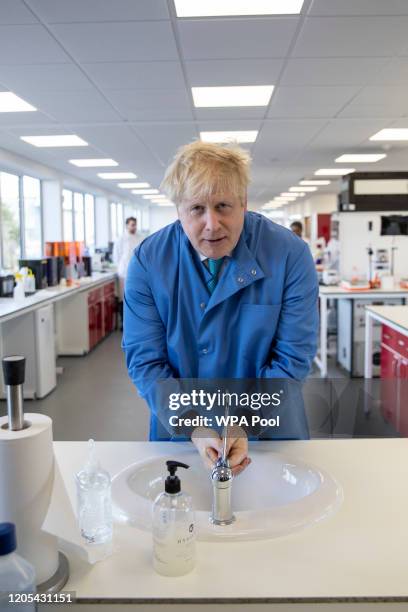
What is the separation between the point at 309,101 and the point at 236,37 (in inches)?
71.6

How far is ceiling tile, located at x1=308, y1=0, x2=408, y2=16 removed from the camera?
291 centimetres

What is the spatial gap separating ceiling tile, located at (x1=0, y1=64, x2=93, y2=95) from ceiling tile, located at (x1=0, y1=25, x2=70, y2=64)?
0.12 meters

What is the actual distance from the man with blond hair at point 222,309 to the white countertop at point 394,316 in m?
2.40

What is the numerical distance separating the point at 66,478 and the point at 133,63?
3284 mm

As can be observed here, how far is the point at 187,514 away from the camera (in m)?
0.99

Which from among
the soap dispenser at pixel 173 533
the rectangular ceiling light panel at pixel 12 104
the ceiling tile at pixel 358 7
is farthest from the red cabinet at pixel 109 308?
the soap dispenser at pixel 173 533

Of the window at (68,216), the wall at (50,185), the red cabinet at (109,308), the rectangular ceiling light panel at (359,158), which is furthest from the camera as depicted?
the window at (68,216)

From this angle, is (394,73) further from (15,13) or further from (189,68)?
(15,13)

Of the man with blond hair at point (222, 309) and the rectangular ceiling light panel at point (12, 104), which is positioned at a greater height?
the rectangular ceiling light panel at point (12, 104)

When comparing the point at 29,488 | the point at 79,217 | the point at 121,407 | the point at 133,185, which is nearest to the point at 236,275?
the point at 29,488

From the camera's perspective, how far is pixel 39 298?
17.9 feet

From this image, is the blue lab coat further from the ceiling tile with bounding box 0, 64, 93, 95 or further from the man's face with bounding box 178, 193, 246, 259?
the ceiling tile with bounding box 0, 64, 93, 95

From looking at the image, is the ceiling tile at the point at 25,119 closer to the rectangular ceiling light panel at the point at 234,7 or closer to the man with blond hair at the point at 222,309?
the rectangular ceiling light panel at the point at 234,7

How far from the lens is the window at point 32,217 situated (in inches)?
358
